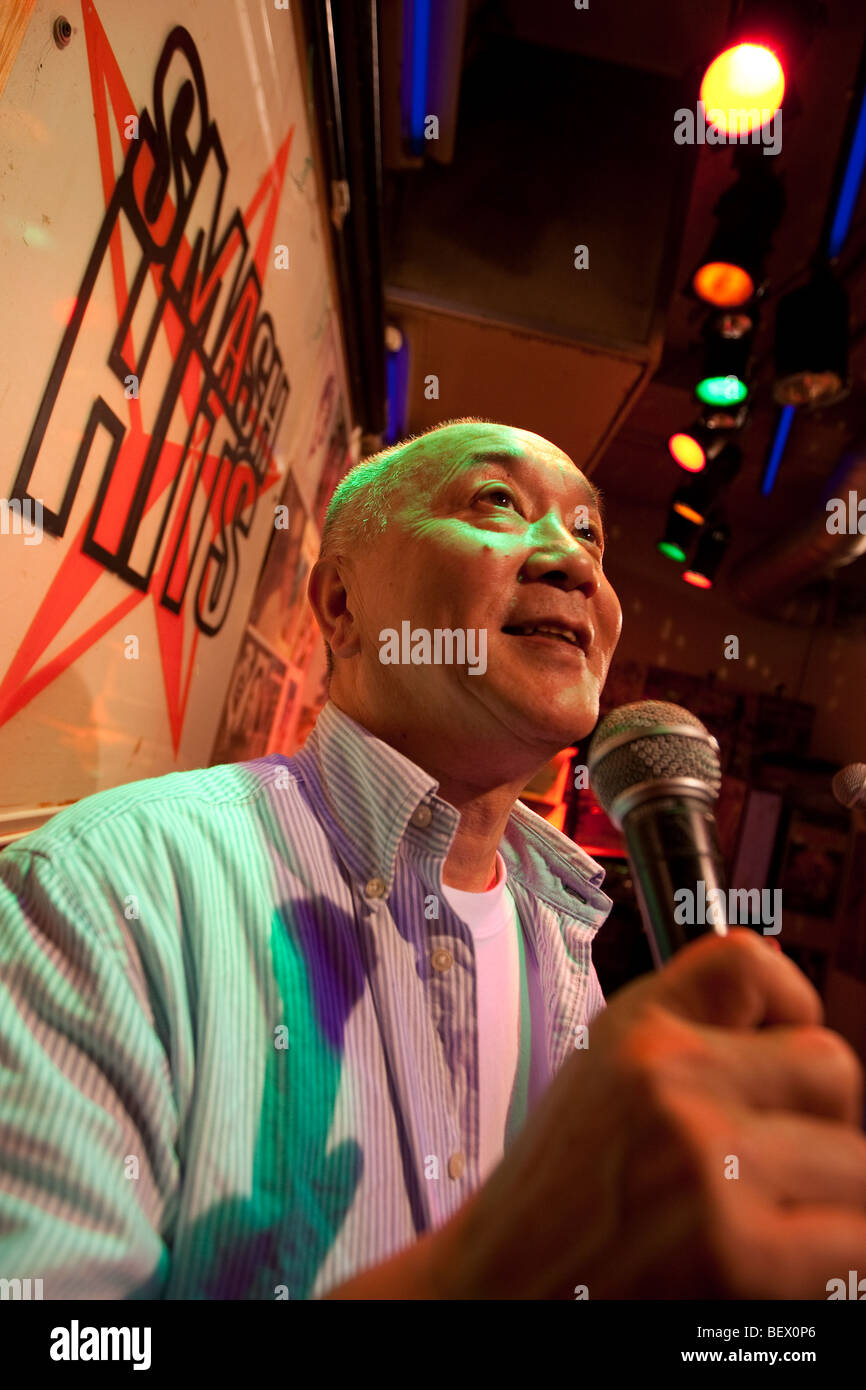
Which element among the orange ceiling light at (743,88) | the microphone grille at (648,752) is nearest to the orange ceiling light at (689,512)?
the orange ceiling light at (743,88)

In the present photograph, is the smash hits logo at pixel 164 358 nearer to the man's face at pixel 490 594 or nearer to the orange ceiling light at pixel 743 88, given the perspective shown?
the man's face at pixel 490 594

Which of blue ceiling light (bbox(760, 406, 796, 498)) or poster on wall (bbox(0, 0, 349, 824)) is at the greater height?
blue ceiling light (bbox(760, 406, 796, 498))

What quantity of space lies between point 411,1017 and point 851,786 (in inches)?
33.8

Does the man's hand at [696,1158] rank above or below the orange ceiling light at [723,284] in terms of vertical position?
below

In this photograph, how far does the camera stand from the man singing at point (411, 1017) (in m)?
0.48

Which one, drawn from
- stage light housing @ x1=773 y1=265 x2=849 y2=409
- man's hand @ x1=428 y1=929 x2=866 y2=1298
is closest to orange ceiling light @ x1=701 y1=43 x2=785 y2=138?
stage light housing @ x1=773 y1=265 x2=849 y2=409

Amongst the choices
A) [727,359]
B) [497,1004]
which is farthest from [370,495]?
[727,359]

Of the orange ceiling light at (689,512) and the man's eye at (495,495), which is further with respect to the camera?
the orange ceiling light at (689,512)

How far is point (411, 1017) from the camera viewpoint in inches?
41.7

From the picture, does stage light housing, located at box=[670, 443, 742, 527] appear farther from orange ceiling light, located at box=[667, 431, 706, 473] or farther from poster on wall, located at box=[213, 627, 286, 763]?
poster on wall, located at box=[213, 627, 286, 763]

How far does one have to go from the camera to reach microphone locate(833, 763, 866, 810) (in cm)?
124

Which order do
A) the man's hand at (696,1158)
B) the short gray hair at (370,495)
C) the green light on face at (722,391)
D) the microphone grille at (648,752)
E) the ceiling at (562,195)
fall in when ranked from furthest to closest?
the green light on face at (722,391)
the ceiling at (562,195)
the short gray hair at (370,495)
the microphone grille at (648,752)
the man's hand at (696,1158)

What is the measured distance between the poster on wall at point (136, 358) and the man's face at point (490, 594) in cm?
57

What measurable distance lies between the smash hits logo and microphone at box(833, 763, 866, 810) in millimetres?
1502
